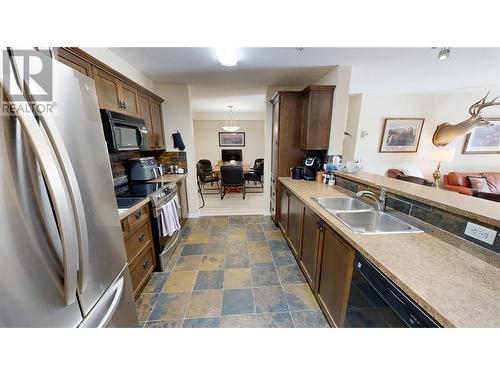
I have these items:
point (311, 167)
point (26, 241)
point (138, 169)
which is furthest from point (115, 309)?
point (311, 167)

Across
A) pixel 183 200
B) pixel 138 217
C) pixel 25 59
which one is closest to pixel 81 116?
pixel 25 59

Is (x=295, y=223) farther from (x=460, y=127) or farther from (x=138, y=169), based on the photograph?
(x=460, y=127)

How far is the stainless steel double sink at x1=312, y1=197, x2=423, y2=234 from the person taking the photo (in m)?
1.30

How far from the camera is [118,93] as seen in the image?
1.92 meters

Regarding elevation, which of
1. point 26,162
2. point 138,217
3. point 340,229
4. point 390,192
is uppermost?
point 26,162

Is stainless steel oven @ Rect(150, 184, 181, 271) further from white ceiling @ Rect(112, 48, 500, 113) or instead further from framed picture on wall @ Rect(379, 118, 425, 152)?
framed picture on wall @ Rect(379, 118, 425, 152)

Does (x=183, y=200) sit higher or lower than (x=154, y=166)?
lower

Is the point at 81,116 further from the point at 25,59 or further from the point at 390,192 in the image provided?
the point at 390,192

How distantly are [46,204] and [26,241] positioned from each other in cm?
12

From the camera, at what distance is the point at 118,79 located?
75.8 inches

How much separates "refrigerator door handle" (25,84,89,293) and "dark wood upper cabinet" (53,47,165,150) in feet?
4.14

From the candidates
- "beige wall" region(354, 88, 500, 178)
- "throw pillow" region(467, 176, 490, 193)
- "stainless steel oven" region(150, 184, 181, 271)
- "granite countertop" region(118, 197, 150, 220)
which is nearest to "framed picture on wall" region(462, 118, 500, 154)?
"beige wall" region(354, 88, 500, 178)
